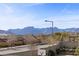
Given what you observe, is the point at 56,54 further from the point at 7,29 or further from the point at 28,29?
the point at 7,29

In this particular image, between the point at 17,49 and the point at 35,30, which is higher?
the point at 35,30

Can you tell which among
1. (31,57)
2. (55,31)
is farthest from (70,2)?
(31,57)

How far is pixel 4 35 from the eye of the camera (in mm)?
2600

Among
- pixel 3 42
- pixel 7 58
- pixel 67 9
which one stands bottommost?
pixel 7 58

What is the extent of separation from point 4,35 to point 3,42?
0.27 feet

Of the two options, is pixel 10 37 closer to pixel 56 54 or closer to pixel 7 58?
pixel 7 58

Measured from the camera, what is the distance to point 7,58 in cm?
259

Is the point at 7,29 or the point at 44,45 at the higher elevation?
the point at 7,29

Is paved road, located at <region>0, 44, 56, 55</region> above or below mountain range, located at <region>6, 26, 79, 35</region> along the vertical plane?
below

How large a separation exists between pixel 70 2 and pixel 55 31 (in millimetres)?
368

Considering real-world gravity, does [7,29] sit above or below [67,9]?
below

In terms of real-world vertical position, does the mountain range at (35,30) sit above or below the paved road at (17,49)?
above

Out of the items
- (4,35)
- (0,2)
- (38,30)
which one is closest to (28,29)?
(38,30)

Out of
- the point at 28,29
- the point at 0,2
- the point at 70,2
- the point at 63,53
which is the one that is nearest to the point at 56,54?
the point at 63,53
